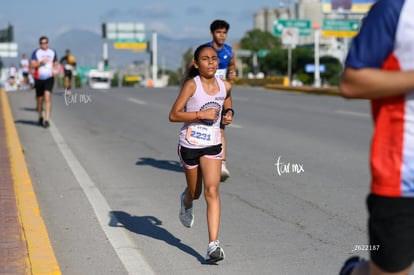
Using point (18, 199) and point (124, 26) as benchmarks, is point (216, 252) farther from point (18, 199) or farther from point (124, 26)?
point (124, 26)

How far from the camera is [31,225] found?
290 inches

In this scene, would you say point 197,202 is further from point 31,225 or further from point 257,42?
point 257,42

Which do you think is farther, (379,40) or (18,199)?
(18,199)

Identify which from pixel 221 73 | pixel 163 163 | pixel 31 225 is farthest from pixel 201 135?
pixel 163 163

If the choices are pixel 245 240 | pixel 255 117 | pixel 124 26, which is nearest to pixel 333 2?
pixel 255 117

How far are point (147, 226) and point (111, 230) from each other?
35 centimetres

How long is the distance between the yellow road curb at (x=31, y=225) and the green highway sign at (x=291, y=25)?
5414 centimetres

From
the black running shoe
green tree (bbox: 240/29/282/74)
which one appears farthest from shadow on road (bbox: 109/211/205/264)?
green tree (bbox: 240/29/282/74)

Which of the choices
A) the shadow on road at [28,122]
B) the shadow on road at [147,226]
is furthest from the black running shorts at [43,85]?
the shadow on road at [147,226]

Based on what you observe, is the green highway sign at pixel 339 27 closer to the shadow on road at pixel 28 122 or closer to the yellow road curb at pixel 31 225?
the shadow on road at pixel 28 122

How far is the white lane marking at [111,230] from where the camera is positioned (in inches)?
243

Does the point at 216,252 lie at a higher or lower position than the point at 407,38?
lower

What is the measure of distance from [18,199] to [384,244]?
6.03 m

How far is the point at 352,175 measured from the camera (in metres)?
10.6
